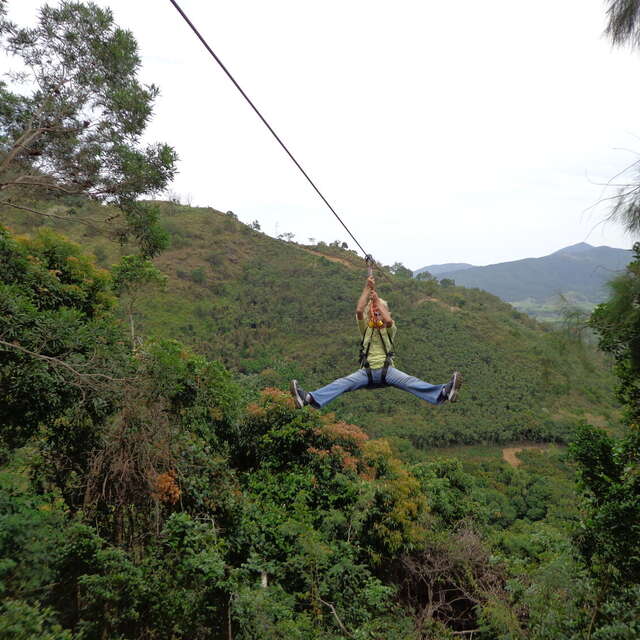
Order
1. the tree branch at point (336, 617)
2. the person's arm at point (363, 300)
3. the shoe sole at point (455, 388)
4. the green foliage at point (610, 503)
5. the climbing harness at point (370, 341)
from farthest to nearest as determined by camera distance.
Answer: the tree branch at point (336, 617) → the person's arm at point (363, 300) → the climbing harness at point (370, 341) → the green foliage at point (610, 503) → the shoe sole at point (455, 388)

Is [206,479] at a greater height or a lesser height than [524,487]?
greater

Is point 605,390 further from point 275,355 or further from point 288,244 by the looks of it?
point 288,244

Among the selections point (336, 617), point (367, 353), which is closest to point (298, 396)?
point (367, 353)

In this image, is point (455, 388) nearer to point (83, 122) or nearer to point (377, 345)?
point (377, 345)

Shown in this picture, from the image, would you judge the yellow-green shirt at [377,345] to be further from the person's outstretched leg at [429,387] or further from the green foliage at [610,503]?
the green foliage at [610,503]

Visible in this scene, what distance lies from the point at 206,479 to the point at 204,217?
34.8 m

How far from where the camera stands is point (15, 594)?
112 inches

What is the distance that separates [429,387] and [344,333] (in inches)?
925

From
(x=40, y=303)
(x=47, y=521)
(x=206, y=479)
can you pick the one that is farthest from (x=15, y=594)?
(x=40, y=303)

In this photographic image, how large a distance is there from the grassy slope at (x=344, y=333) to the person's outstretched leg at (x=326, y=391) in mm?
13126

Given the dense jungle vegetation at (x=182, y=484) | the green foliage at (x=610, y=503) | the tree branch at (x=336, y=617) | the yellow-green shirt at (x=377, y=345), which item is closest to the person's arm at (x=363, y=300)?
the yellow-green shirt at (x=377, y=345)

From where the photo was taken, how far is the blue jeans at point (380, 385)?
12.4 feet

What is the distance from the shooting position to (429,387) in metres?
3.80

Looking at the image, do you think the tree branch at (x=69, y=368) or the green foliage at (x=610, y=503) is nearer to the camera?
the green foliage at (x=610, y=503)
